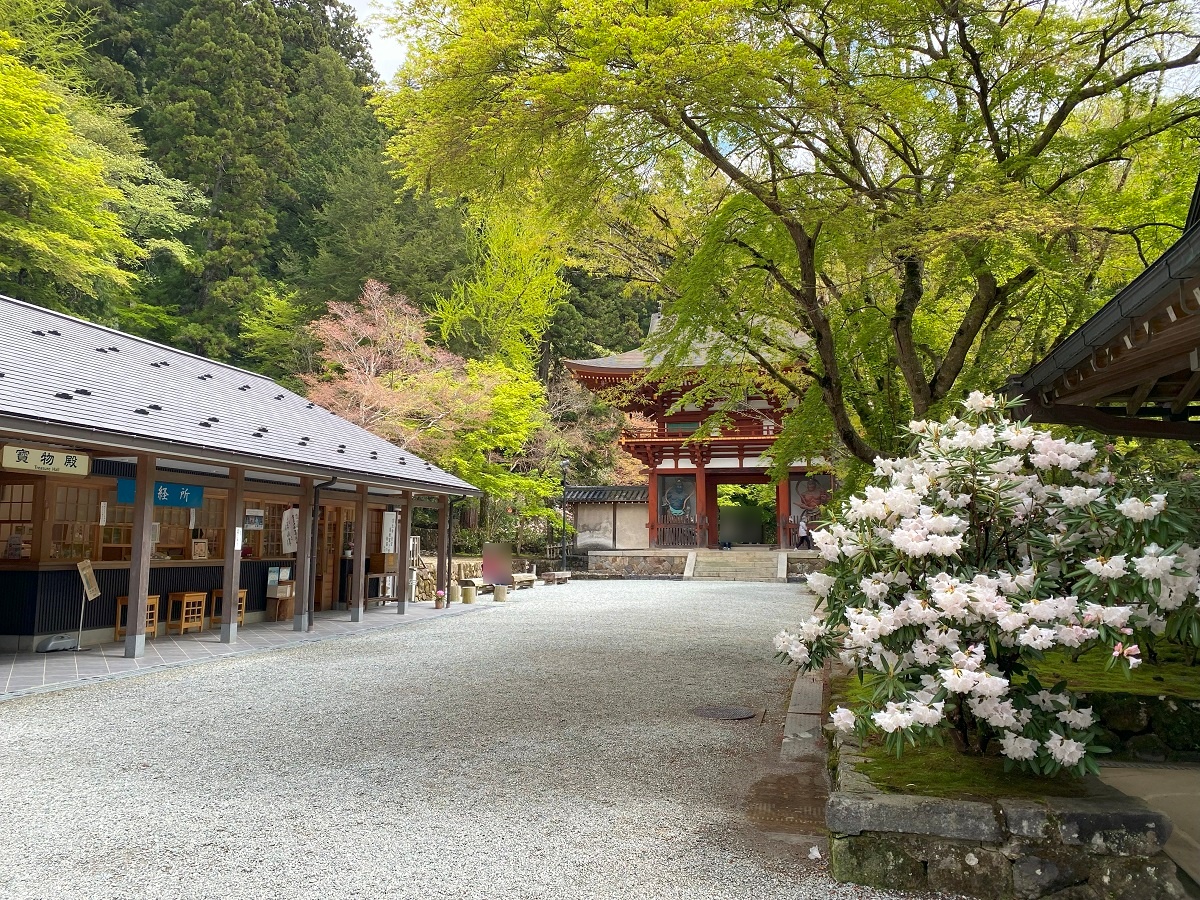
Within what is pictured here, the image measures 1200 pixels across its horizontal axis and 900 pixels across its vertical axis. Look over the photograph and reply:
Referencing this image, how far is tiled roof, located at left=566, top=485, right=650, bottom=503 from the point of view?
25062mm

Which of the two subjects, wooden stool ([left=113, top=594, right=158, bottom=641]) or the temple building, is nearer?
wooden stool ([left=113, top=594, right=158, bottom=641])

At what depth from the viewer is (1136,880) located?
2.81 m

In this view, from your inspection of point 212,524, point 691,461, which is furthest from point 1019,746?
point 691,461

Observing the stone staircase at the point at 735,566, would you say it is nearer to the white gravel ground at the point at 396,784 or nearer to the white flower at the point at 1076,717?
the white gravel ground at the point at 396,784

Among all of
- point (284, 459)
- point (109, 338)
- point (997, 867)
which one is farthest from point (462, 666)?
point (109, 338)

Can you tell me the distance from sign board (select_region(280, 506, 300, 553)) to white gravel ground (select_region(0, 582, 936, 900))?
3586mm

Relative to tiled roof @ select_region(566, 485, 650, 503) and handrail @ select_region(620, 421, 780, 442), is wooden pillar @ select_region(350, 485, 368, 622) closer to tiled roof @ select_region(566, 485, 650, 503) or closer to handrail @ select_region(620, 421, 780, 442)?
handrail @ select_region(620, 421, 780, 442)

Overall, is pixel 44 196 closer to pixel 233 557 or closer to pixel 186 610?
pixel 186 610

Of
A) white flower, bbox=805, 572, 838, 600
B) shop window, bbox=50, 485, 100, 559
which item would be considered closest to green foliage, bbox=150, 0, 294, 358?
shop window, bbox=50, 485, 100, 559

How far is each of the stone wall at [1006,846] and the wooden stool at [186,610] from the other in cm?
925

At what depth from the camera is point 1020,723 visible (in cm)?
314

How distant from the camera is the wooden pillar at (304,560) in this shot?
10539 millimetres

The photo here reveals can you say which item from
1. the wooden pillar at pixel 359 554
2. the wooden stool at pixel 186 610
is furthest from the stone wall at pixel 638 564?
the wooden stool at pixel 186 610

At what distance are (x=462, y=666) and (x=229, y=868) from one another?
513 cm
